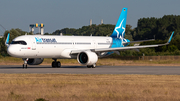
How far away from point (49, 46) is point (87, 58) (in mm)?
4524

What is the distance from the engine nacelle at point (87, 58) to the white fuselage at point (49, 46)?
1303 millimetres

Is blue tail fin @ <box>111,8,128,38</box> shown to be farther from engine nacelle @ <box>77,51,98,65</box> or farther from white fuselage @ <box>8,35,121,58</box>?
engine nacelle @ <box>77,51,98,65</box>

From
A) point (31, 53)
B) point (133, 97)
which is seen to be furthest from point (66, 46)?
point (133, 97)

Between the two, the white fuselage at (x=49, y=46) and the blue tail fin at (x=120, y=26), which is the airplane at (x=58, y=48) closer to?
the white fuselage at (x=49, y=46)

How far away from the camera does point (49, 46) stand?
36.2 m

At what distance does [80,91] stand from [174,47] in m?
61.4

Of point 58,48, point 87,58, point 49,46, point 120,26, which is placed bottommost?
point 87,58

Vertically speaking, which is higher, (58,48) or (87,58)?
(58,48)

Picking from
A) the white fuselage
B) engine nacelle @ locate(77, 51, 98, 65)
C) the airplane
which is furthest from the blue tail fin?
engine nacelle @ locate(77, 51, 98, 65)

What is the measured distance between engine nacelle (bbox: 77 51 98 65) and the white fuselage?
130 cm

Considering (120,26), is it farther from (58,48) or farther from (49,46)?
(49,46)

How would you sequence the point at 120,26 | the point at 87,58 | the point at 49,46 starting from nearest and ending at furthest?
the point at 49,46, the point at 87,58, the point at 120,26

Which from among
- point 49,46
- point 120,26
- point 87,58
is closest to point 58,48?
point 49,46

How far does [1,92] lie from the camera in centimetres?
1494
